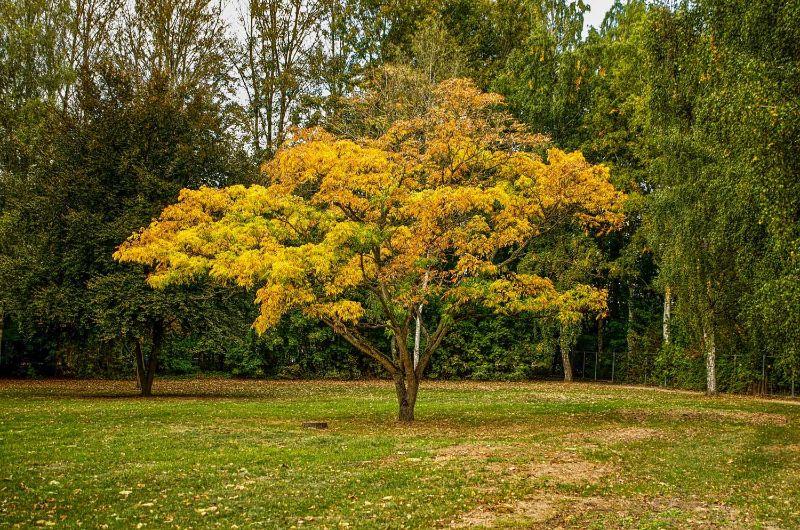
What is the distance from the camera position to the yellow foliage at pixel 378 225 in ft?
54.4

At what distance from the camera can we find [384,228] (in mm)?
17578

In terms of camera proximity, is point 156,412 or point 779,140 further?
point 156,412

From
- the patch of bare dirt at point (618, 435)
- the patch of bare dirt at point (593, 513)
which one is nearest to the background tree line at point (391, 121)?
the patch of bare dirt at point (618, 435)

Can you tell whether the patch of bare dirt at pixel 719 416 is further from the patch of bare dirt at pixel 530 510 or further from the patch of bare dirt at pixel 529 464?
the patch of bare dirt at pixel 530 510

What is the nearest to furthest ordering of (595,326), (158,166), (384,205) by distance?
1. (384,205)
2. (158,166)
3. (595,326)

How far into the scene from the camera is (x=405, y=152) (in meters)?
19.3

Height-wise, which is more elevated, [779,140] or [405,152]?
[405,152]

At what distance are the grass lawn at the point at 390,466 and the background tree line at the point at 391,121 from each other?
315 cm

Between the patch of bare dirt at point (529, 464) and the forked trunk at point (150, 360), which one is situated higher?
the forked trunk at point (150, 360)

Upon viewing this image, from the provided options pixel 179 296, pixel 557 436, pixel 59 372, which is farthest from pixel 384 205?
pixel 59 372

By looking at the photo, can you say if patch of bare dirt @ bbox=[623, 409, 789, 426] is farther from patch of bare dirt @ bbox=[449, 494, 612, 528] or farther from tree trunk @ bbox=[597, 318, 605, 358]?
tree trunk @ bbox=[597, 318, 605, 358]

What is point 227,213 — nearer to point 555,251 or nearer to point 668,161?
point 668,161

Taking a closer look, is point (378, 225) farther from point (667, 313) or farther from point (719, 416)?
point (667, 313)

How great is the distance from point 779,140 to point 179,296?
19.0 meters
